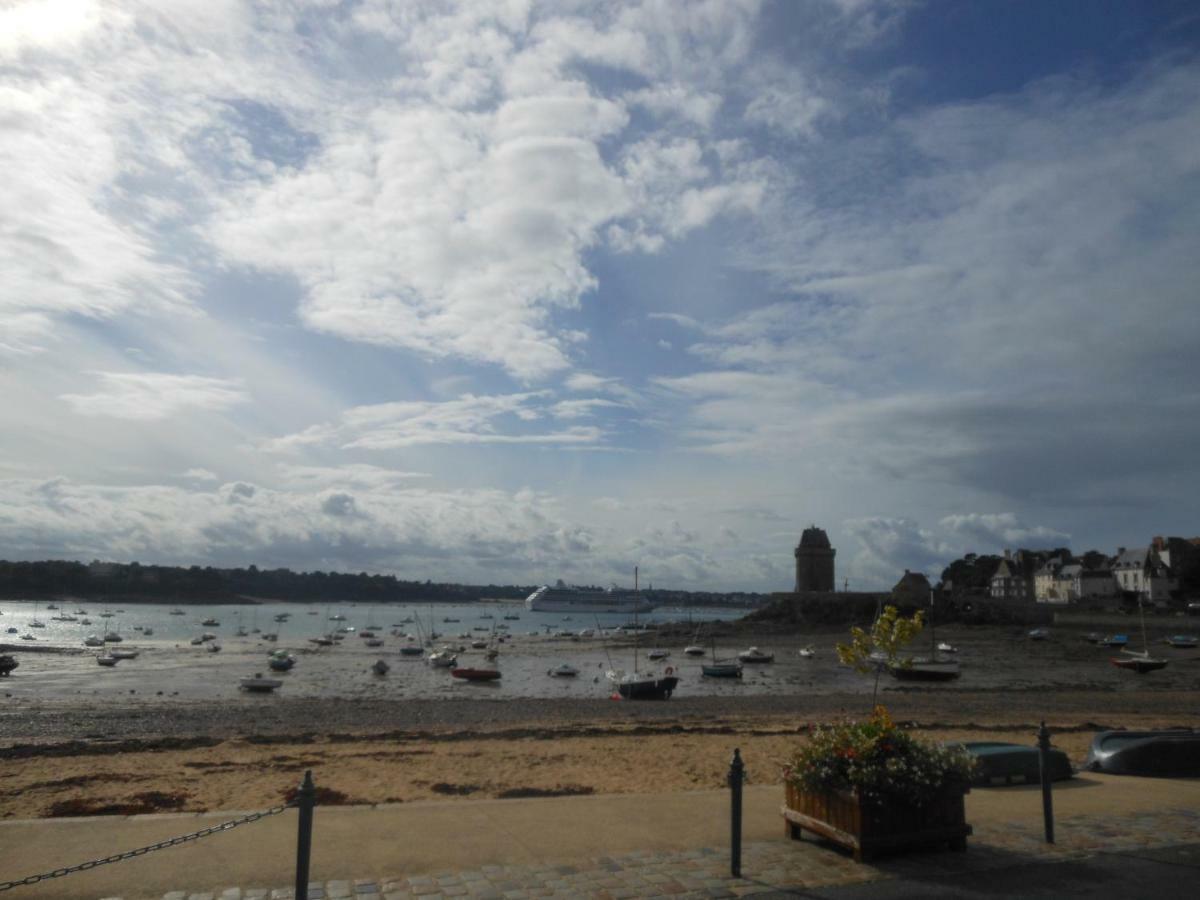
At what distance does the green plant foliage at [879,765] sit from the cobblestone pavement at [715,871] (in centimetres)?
61

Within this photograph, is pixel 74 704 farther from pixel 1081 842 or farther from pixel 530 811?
pixel 1081 842

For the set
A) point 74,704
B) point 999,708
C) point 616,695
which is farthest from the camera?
point 616,695

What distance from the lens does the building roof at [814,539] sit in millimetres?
140688

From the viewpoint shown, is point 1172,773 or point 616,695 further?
point 616,695

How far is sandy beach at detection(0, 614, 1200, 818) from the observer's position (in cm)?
1577

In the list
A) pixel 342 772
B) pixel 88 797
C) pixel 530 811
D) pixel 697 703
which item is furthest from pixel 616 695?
pixel 530 811

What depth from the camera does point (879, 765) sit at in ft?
27.2

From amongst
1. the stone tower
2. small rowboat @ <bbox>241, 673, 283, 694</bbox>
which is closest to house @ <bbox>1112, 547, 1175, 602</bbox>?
the stone tower

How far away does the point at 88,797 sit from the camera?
1464 cm

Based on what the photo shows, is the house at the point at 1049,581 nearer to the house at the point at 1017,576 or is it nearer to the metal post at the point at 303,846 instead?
the house at the point at 1017,576

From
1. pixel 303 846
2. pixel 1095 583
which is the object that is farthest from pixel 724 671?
pixel 1095 583

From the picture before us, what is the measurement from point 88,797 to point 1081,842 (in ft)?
48.3

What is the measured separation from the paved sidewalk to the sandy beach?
3.68m

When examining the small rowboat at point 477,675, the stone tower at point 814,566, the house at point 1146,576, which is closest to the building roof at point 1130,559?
the house at point 1146,576
